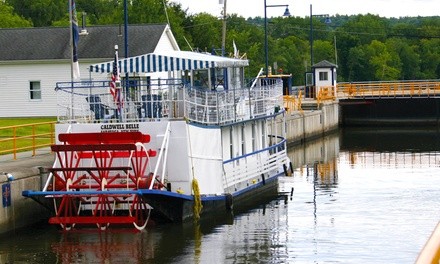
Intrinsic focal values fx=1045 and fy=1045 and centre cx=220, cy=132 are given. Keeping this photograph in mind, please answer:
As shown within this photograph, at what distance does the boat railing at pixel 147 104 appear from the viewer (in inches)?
1022

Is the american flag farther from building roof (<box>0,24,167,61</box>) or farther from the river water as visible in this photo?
building roof (<box>0,24,167,61</box>)

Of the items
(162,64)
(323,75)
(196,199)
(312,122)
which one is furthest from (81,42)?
(196,199)

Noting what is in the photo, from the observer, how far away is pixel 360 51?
441 ft

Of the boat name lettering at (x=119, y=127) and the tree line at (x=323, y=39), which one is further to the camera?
the tree line at (x=323, y=39)

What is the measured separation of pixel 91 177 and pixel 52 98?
26119 mm

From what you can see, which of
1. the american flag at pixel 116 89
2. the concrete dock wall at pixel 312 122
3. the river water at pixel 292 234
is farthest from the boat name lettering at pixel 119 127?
the concrete dock wall at pixel 312 122

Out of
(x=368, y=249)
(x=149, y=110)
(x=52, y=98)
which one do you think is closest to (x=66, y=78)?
(x=52, y=98)

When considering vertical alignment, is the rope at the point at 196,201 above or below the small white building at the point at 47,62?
below

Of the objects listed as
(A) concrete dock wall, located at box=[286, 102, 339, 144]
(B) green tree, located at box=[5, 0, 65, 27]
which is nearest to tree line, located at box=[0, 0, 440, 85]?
(B) green tree, located at box=[5, 0, 65, 27]

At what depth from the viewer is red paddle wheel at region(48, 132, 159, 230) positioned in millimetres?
24250

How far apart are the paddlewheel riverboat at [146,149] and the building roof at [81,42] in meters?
21.8

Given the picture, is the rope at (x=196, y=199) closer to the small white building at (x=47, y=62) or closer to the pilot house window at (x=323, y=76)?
the small white building at (x=47, y=62)

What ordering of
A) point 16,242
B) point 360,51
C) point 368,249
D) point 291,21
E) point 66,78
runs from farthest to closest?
point 291,21 → point 360,51 → point 66,78 → point 16,242 → point 368,249

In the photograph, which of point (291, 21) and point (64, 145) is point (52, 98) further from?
point (291, 21)
